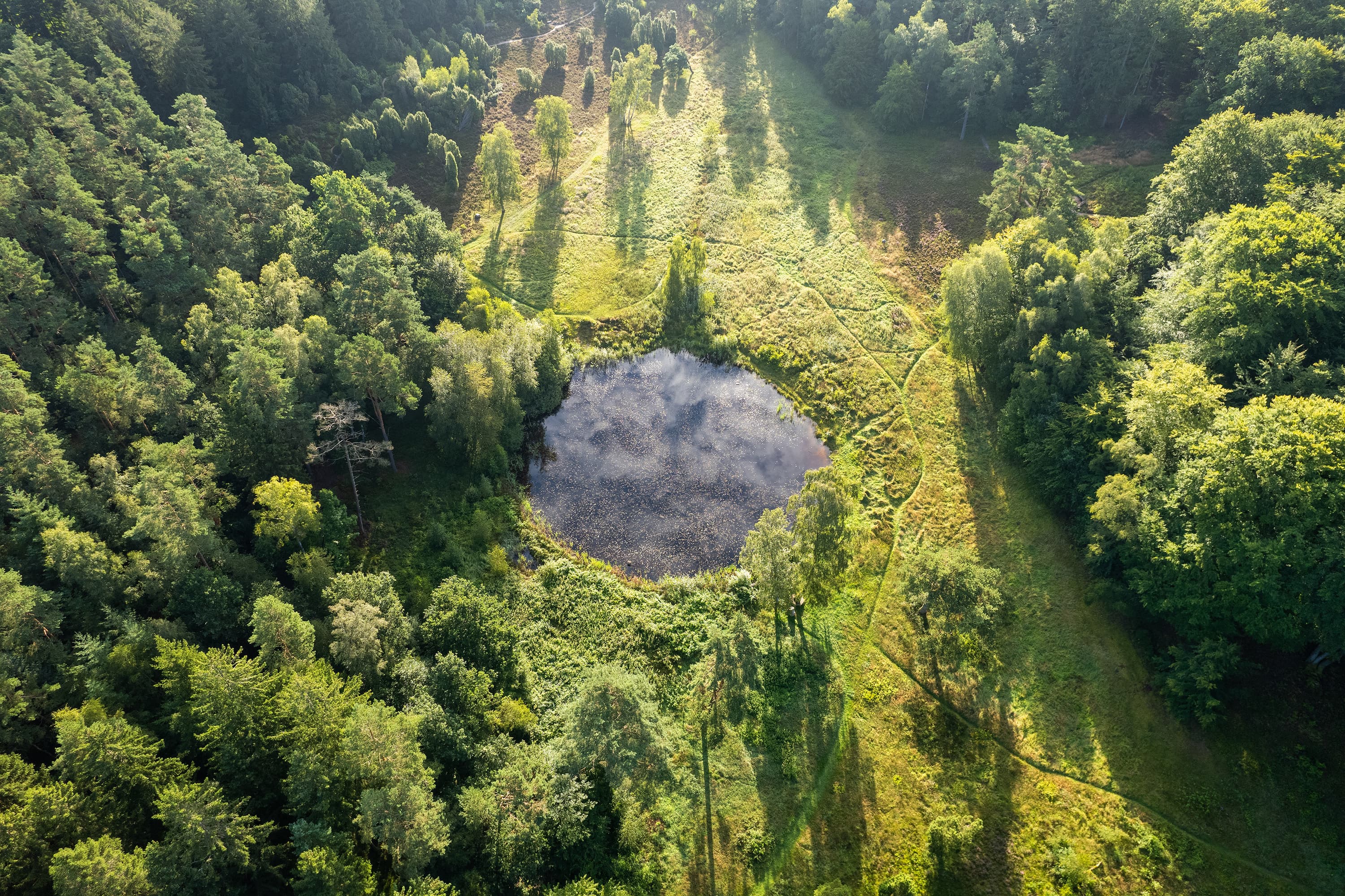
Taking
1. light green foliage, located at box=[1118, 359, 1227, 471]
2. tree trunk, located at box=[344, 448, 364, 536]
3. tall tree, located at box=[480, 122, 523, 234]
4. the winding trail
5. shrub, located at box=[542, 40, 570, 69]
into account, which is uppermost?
the winding trail

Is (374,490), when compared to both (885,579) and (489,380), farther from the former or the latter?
(885,579)

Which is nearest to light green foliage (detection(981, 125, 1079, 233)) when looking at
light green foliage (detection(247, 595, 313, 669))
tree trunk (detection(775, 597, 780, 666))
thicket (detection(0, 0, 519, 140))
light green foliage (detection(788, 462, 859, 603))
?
light green foliage (detection(788, 462, 859, 603))

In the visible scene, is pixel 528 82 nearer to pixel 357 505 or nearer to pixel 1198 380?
pixel 357 505

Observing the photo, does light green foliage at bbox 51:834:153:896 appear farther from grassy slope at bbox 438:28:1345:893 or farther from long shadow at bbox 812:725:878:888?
long shadow at bbox 812:725:878:888

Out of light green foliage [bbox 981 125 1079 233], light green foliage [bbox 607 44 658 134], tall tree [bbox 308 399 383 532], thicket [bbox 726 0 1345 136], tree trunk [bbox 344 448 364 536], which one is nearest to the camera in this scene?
tall tree [bbox 308 399 383 532]

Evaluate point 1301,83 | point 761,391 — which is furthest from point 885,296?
point 1301,83

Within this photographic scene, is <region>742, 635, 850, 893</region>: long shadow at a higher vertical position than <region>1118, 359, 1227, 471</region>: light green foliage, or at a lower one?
lower

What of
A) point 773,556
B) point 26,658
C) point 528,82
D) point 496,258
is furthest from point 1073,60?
point 26,658
